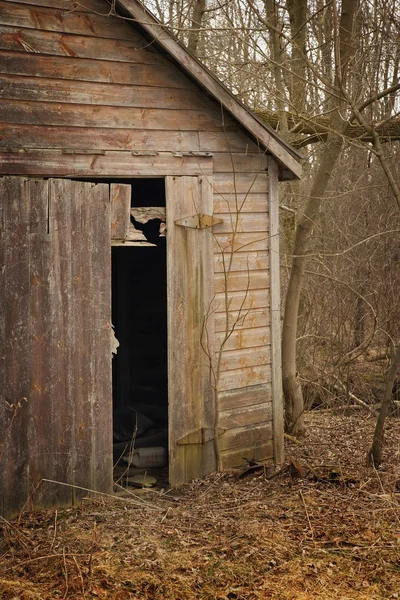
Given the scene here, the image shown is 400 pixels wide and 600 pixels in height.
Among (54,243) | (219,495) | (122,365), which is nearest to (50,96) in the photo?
(54,243)

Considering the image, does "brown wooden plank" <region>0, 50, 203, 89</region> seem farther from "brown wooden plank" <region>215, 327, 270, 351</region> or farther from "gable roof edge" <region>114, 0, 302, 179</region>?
"brown wooden plank" <region>215, 327, 270, 351</region>

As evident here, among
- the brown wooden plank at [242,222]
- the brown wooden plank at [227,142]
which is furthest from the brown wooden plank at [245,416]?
the brown wooden plank at [227,142]

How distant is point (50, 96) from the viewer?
267 inches

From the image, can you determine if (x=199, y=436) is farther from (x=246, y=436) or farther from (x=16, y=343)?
(x=16, y=343)

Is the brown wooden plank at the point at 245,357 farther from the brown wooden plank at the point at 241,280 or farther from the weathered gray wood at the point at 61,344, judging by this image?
the weathered gray wood at the point at 61,344

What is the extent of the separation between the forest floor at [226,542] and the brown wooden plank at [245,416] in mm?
502

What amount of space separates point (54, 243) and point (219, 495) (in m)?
2.69

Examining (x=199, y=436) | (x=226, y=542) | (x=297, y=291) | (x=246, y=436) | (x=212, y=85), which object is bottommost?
(x=226, y=542)

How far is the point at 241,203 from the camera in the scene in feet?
25.3

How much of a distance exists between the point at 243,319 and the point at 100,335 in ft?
5.31

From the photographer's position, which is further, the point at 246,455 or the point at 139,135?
the point at 246,455

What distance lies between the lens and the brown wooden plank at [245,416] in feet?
25.1

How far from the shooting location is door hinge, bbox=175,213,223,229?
23.8 ft

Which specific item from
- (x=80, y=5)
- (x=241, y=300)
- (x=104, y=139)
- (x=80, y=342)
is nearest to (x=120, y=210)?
(x=104, y=139)
